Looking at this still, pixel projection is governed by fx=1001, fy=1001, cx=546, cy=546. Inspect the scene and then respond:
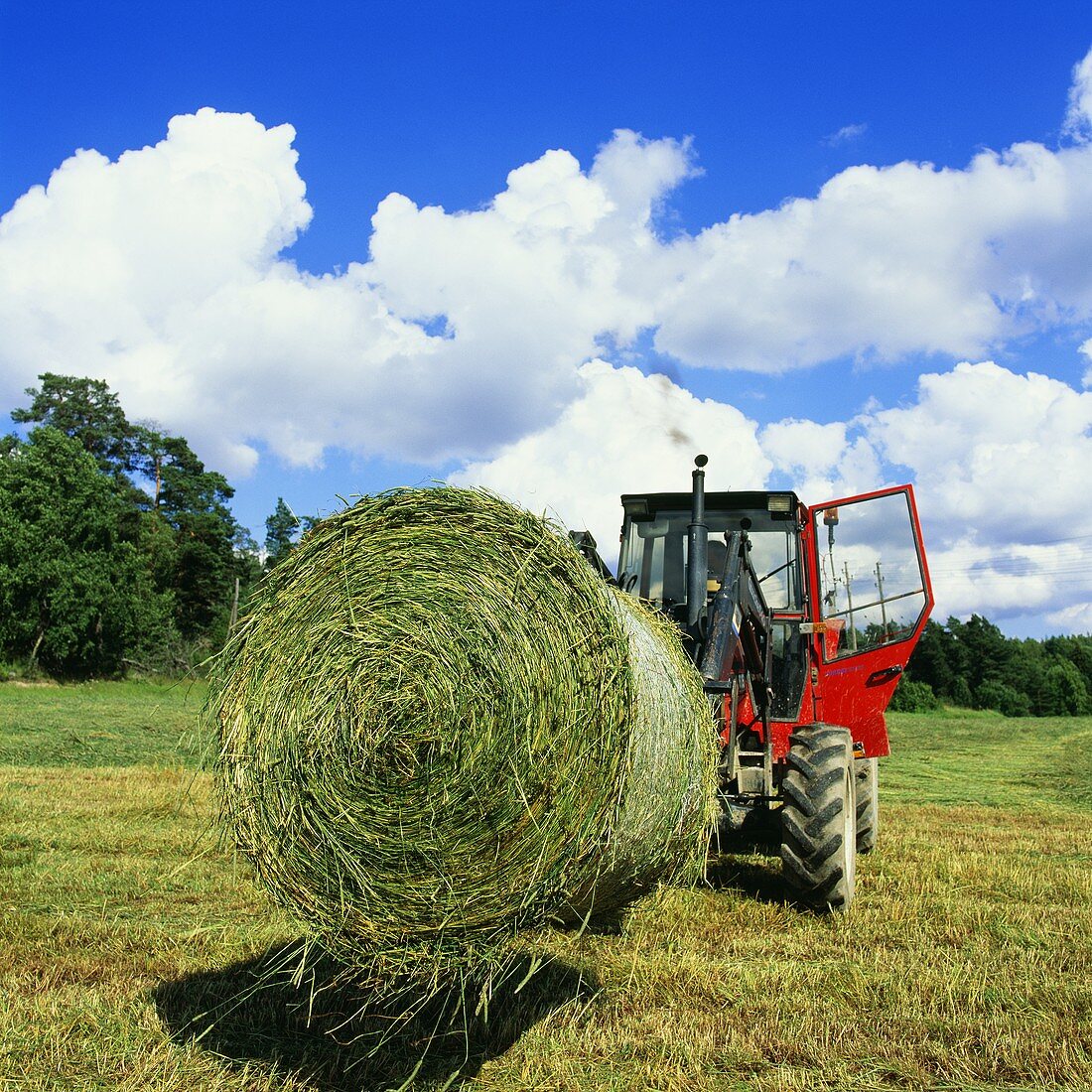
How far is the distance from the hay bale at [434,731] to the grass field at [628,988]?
49cm

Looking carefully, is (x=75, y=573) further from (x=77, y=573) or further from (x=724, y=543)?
(x=724, y=543)

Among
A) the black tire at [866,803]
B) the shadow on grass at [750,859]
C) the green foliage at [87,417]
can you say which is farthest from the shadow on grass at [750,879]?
the green foliage at [87,417]

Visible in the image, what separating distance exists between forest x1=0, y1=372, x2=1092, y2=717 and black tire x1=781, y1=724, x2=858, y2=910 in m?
19.2

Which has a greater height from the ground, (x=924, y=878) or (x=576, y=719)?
(x=576, y=719)

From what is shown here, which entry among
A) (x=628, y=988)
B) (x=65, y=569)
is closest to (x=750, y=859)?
(x=628, y=988)

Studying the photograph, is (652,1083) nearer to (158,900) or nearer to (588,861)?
(588,861)

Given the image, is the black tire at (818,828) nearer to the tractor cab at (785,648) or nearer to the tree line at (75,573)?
the tractor cab at (785,648)

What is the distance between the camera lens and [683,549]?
7492mm

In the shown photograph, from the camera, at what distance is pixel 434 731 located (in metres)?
3.25

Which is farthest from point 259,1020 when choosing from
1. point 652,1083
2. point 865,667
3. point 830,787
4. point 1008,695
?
point 1008,695

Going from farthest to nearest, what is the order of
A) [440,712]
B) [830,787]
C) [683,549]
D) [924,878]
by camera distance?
[683,549] → [924,878] → [830,787] → [440,712]

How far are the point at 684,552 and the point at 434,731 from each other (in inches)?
177

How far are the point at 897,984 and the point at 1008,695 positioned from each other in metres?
68.7

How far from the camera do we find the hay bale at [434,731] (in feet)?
10.6
